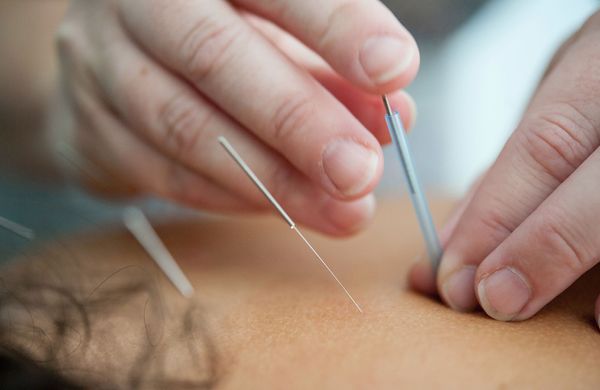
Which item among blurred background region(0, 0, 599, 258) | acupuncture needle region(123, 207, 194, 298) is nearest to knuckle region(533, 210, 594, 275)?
acupuncture needle region(123, 207, 194, 298)

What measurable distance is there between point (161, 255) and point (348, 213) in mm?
321

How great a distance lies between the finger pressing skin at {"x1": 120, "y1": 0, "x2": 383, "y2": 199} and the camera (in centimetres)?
86

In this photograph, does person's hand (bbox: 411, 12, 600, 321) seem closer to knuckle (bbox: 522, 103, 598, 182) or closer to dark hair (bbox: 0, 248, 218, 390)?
knuckle (bbox: 522, 103, 598, 182)

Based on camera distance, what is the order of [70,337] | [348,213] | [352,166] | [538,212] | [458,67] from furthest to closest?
1. [458,67]
2. [348,213]
3. [352,166]
4. [538,212]
5. [70,337]

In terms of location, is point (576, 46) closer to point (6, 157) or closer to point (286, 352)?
point (286, 352)

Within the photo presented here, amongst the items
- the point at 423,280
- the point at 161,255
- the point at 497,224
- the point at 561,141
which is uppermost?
the point at 561,141

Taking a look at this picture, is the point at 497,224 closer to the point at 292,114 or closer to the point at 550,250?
the point at 550,250

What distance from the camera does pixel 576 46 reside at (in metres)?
0.84

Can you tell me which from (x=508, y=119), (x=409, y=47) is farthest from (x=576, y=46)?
(x=508, y=119)

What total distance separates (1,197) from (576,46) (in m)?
1.44

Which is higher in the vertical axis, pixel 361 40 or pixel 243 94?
pixel 361 40

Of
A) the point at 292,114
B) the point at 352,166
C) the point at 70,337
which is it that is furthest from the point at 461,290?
the point at 70,337

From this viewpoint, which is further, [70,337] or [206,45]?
[206,45]

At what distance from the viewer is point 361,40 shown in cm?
81
